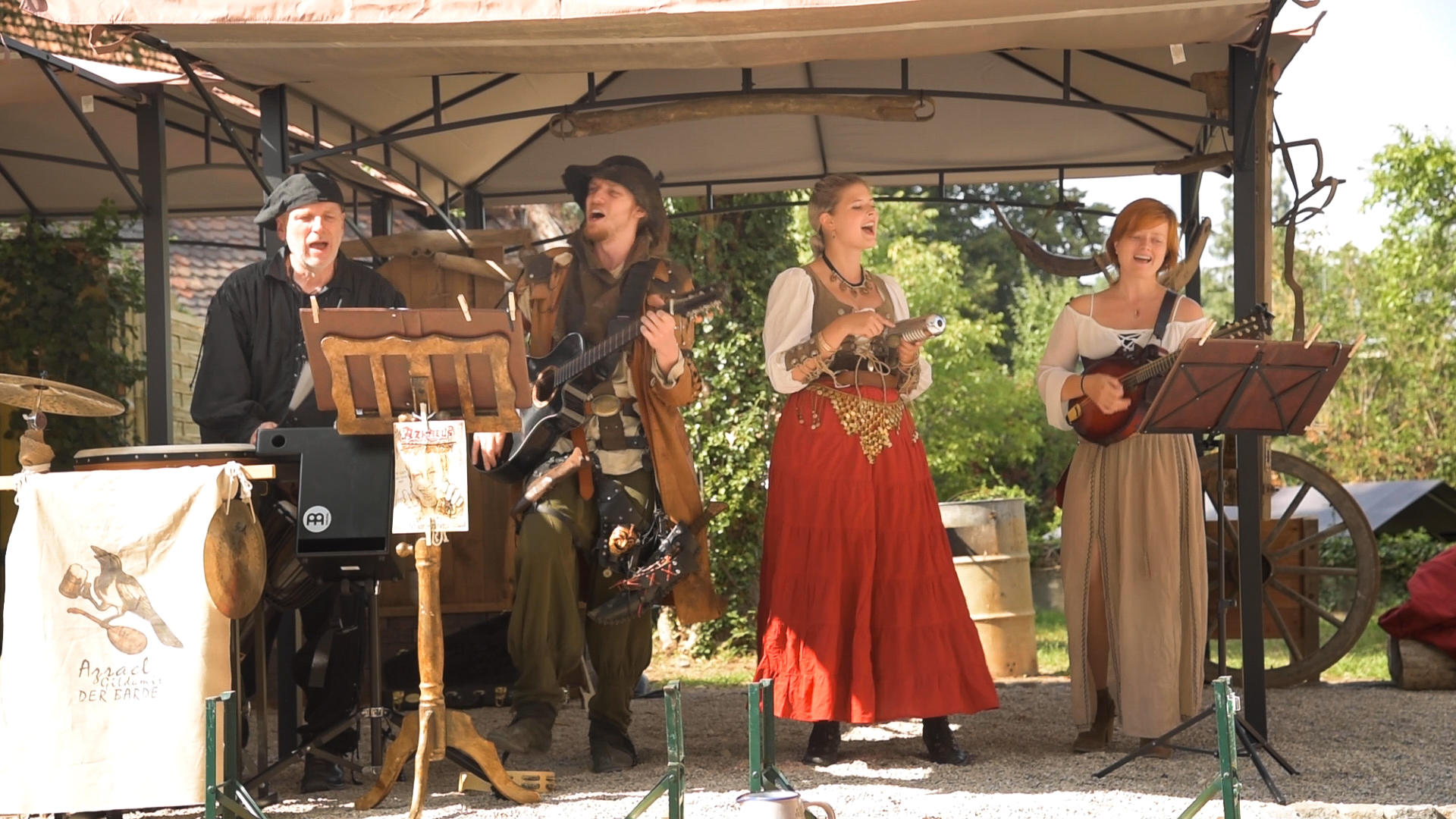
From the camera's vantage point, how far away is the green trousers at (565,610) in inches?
197

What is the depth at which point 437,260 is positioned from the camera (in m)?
6.54

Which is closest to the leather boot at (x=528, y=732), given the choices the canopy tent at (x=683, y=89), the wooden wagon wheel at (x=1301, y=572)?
the canopy tent at (x=683, y=89)

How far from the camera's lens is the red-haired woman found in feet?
17.3

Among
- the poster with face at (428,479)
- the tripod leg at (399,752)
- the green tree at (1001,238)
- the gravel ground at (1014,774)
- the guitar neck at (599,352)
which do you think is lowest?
the gravel ground at (1014,774)

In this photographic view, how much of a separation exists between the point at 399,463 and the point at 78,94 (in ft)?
10.7

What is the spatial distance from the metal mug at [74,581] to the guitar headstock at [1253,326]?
3.64m

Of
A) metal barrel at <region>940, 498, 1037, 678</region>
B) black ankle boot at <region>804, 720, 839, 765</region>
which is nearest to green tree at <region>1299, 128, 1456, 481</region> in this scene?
metal barrel at <region>940, 498, 1037, 678</region>

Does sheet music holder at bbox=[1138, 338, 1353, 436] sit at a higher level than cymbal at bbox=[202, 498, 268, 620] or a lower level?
higher

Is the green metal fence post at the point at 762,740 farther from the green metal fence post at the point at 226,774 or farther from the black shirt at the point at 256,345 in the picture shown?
the black shirt at the point at 256,345

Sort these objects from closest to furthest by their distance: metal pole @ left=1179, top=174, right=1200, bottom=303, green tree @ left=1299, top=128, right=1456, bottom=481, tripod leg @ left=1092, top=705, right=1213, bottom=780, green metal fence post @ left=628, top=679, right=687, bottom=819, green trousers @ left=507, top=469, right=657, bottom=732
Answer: green metal fence post @ left=628, top=679, right=687, bottom=819 < tripod leg @ left=1092, top=705, right=1213, bottom=780 < green trousers @ left=507, top=469, right=657, bottom=732 < metal pole @ left=1179, top=174, right=1200, bottom=303 < green tree @ left=1299, top=128, right=1456, bottom=481

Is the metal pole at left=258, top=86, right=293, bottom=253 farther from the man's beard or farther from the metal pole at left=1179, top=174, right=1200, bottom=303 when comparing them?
the metal pole at left=1179, top=174, right=1200, bottom=303

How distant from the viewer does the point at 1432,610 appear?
273 inches

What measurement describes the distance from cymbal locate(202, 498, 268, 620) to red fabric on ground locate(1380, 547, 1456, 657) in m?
5.32

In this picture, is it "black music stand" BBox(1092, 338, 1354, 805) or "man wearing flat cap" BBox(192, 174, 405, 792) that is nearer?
"black music stand" BBox(1092, 338, 1354, 805)
